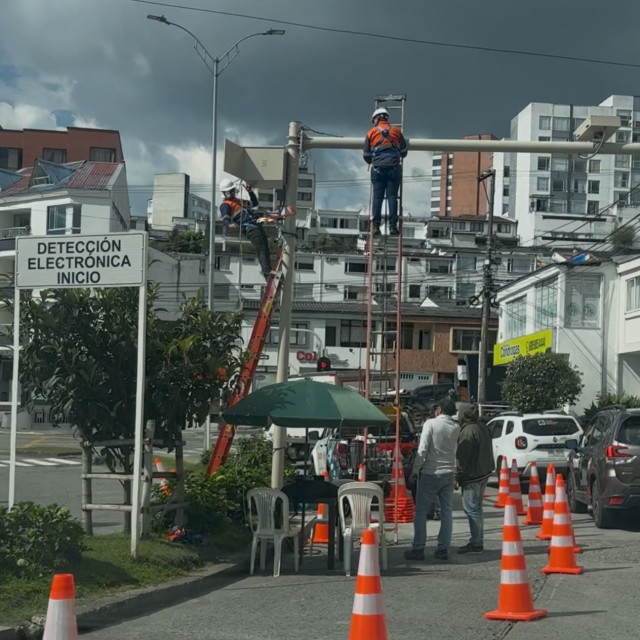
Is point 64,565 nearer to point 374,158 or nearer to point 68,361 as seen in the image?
point 68,361

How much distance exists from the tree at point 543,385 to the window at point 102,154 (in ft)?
156

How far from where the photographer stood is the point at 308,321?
231 feet

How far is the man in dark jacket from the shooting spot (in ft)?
43.4

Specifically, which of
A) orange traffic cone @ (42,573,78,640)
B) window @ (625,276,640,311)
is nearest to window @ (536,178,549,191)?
window @ (625,276,640,311)

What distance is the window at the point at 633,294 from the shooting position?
42281mm

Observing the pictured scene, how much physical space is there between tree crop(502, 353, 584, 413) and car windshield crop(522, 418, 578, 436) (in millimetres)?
15654

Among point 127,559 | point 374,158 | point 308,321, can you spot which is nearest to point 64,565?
point 127,559

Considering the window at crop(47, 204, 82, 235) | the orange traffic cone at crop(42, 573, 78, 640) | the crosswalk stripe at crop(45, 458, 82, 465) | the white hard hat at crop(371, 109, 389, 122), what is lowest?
the crosswalk stripe at crop(45, 458, 82, 465)

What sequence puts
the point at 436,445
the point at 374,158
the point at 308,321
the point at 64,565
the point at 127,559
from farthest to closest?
the point at 308,321
the point at 374,158
the point at 436,445
the point at 127,559
the point at 64,565

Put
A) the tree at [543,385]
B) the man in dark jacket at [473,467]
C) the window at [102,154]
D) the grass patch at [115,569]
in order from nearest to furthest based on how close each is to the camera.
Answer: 1. the grass patch at [115,569]
2. the man in dark jacket at [473,467]
3. the tree at [543,385]
4. the window at [102,154]

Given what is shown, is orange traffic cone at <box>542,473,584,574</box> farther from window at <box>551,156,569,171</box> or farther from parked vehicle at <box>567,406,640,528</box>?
window at <box>551,156,569,171</box>

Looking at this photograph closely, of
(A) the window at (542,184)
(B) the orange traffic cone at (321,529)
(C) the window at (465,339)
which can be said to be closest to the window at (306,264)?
(C) the window at (465,339)

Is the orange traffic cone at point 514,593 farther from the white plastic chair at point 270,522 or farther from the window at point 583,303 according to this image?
the window at point 583,303

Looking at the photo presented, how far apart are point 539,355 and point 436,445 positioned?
29.7 m
